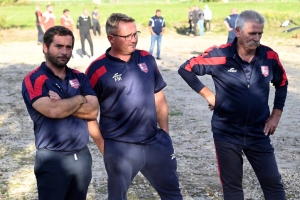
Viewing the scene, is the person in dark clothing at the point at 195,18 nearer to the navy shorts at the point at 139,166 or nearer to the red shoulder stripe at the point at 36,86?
the navy shorts at the point at 139,166

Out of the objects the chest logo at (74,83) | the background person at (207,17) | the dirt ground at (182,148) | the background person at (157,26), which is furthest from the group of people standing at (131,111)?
the background person at (207,17)

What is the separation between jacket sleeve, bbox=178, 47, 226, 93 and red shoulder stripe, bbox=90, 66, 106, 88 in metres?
0.89

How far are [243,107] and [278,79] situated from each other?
0.51 meters

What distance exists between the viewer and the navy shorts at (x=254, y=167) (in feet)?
15.4

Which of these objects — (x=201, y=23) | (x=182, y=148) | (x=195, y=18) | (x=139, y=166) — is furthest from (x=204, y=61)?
(x=195, y=18)

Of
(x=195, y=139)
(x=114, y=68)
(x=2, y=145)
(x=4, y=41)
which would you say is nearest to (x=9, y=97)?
(x=2, y=145)

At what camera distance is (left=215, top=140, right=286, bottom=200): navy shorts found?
15.4ft

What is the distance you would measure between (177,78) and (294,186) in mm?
9414

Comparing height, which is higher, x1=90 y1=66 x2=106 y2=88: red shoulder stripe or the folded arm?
x1=90 y1=66 x2=106 y2=88: red shoulder stripe

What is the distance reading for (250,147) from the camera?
470 cm

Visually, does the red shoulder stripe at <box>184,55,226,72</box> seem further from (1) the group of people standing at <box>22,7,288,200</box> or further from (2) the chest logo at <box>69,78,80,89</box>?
(2) the chest logo at <box>69,78,80,89</box>

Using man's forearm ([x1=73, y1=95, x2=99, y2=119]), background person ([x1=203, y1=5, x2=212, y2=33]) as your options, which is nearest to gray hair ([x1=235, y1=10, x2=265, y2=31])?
man's forearm ([x1=73, y1=95, x2=99, y2=119])

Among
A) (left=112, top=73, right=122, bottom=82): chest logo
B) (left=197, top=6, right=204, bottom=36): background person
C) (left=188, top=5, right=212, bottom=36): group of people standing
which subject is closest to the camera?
(left=112, top=73, right=122, bottom=82): chest logo

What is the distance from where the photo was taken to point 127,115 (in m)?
4.50
